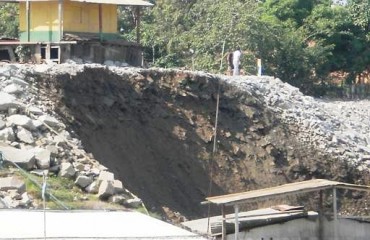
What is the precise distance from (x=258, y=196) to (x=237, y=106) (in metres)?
19.3

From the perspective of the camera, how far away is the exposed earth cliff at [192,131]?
125 ft

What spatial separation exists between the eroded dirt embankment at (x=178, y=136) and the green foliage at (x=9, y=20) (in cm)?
1684

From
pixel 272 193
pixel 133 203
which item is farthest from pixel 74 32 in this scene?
pixel 272 193

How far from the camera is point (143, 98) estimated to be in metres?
41.8

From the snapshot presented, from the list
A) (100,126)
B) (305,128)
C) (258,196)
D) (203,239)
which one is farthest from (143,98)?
(203,239)

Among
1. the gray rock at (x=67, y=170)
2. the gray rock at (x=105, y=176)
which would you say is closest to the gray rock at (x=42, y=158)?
the gray rock at (x=67, y=170)

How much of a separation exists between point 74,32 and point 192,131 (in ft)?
22.2

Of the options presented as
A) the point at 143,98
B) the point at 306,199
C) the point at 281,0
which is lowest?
the point at 306,199

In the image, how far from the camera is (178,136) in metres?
41.4

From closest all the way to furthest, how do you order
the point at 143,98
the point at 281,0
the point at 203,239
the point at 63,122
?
the point at 203,239 < the point at 63,122 < the point at 143,98 < the point at 281,0

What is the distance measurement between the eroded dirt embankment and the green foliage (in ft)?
55.3

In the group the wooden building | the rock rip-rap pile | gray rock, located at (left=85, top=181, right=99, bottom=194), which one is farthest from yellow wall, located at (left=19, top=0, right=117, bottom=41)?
gray rock, located at (left=85, top=181, right=99, bottom=194)

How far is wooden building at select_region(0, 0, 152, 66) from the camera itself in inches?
1799

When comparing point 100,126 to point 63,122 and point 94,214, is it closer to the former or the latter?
point 63,122
